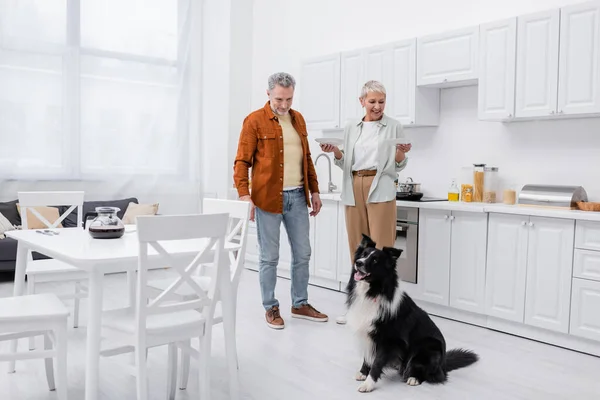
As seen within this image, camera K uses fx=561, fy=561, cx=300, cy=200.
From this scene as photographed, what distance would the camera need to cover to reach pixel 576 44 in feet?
11.2

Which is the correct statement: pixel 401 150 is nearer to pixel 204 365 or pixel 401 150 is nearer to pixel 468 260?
pixel 468 260

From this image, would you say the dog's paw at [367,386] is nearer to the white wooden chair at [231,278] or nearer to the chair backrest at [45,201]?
the white wooden chair at [231,278]

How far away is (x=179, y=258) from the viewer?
2.19 m

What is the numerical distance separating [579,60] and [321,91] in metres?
2.30

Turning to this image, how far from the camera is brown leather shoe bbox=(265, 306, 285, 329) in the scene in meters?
3.64

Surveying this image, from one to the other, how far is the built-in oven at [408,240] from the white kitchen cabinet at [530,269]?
576 millimetres

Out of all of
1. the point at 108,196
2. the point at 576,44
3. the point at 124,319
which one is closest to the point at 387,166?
the point at 576,44

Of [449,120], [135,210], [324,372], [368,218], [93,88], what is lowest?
[324,372]

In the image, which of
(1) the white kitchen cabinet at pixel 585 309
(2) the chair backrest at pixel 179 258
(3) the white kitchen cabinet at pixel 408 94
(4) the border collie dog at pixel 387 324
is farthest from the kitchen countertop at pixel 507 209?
(2) the chair backrest at pixel 179 258

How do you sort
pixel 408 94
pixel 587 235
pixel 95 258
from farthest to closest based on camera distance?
pixel 408 94 < pixel 587 235 < pixel 95 258

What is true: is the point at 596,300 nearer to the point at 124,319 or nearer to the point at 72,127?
the point at 124,319

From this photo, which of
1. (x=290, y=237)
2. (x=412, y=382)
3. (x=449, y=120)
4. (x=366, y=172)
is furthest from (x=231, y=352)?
(x=449, y=120)

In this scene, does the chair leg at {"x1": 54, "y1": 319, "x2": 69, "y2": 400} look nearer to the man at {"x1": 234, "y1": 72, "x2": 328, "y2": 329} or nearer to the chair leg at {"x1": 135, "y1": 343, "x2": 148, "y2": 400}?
the chair leg at {"x1": 135, "y1": 343, "x2": 148, "y2": 400}

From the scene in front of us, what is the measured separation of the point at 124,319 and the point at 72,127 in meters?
4.04
